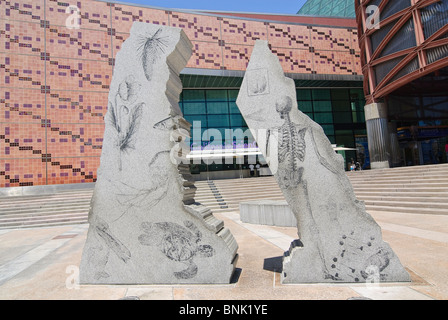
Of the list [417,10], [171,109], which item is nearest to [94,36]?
[171,109]

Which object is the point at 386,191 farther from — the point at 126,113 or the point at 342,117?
the point at 342,117

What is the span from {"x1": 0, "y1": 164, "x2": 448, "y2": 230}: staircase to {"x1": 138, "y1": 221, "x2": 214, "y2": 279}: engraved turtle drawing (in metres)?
8.84

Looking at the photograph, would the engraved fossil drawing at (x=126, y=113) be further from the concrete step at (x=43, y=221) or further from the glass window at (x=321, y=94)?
the glass window at (x=321, y=94)

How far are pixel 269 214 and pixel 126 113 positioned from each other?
625cm

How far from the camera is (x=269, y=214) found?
350 inches

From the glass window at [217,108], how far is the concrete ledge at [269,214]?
17588 millimetres

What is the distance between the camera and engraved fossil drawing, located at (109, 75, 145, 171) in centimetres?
382

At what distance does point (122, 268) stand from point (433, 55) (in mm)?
19508

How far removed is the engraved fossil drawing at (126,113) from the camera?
3.82 meters

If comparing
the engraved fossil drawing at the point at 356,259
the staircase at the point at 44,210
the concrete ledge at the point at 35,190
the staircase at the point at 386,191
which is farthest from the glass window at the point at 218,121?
the engraved fossil drawing at the point at 356,259

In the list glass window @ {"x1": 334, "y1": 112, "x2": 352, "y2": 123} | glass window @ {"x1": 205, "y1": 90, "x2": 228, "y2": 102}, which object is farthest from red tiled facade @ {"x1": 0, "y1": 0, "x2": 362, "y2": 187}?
glass window @ {"x1": 334, "y1": 112, "x2": 352, "y2": 123}

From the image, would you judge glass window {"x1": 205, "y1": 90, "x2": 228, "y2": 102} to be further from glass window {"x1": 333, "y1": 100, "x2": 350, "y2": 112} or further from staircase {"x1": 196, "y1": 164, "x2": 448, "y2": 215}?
glass window {"x1": 333, "y1": 100, "x2": 350, "y2": 112}

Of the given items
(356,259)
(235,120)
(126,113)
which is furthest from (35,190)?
(356,259)

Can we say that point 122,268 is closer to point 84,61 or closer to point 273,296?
point 273,296
